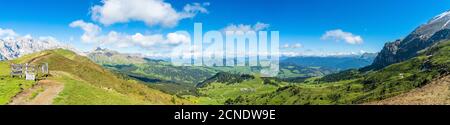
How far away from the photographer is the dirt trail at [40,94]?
6084cm

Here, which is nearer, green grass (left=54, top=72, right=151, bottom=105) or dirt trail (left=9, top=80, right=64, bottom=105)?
green grass (left=54, top=72, right=151, bottom=105)

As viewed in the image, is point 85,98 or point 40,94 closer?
point 85,98

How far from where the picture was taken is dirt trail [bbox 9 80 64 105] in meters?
60.8

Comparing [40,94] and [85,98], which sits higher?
[40,94]

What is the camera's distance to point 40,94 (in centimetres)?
6906

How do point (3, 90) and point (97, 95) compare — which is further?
point (3, 90)

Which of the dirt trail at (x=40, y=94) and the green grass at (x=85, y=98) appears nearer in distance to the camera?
the green grass at (x=85, y=98)
